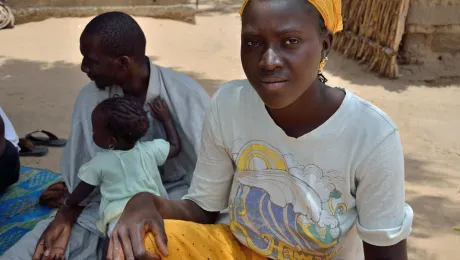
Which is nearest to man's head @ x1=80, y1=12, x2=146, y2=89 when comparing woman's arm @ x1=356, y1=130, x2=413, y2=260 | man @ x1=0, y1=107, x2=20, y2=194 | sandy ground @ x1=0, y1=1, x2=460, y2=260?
man @ x1=0, y1=107, x2=20, y2=194

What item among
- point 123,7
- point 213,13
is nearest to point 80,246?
point 123,7

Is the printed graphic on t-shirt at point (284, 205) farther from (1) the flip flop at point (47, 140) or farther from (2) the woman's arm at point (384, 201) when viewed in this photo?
(1) the flip flop at point (47, 140)

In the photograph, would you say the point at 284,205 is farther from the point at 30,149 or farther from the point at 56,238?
the point at 30,149

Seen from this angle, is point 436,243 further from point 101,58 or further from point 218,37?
point 218,37

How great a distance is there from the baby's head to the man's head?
0.15 m

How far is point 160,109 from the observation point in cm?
245

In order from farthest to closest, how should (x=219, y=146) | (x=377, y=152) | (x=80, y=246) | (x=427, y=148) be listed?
1. (x=427, y=148)
2. (x=80, y=246)
3. (x=219, y=146)
4. (x=377, y=152)

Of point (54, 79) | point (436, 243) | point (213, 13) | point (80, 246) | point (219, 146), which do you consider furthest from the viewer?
point (213, 13)

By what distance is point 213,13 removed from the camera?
28.2 feet

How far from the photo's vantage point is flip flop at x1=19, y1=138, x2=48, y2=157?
390 cm

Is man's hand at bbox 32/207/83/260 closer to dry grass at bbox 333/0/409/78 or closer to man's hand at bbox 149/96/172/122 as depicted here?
man's hand at bbox 149/96/172/122

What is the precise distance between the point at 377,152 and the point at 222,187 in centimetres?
56

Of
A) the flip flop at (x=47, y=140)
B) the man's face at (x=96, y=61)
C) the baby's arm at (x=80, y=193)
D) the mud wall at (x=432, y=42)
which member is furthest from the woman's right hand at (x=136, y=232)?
the mud wall at (x=432, y=42)

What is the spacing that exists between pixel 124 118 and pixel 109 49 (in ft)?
1.15
